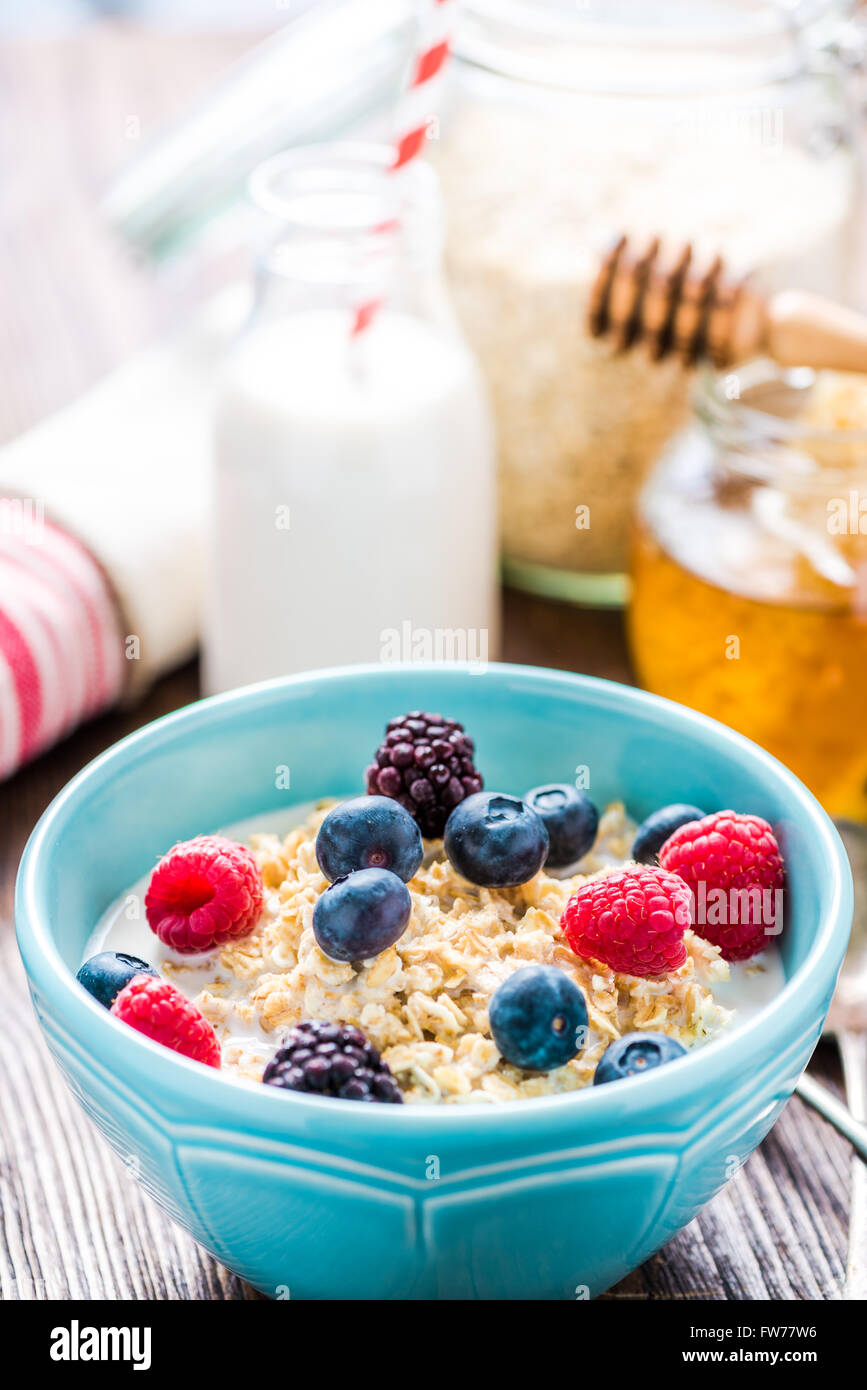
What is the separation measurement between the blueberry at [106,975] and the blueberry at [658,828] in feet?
0.79

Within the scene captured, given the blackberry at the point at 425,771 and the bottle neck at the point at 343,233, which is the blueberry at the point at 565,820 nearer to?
the blackberry at the point at 425,771

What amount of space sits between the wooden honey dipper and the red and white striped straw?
148 millimetres

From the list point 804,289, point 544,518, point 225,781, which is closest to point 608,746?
point 225,781

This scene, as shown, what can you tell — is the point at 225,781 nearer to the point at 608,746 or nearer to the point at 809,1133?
the point at 608,746

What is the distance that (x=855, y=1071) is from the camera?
0.78 metres

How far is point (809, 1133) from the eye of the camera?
0.76 meters

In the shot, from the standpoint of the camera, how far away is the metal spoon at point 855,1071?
2.27 ft

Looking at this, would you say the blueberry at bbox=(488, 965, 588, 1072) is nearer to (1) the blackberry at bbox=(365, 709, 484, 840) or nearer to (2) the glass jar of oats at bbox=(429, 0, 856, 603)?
(1) the blackberry at bbox=(365, 709, 484, 840)

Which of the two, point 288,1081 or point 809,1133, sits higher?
point 288,1081

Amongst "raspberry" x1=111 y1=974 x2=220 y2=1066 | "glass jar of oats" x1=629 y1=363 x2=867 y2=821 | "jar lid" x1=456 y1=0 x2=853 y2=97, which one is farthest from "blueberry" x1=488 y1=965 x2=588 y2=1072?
"jar lid" x1=456 y1=0 x2=853 y2=97

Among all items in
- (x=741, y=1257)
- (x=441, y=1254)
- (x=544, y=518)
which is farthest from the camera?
(x=544, y=518)

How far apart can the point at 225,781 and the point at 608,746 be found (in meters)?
0.19

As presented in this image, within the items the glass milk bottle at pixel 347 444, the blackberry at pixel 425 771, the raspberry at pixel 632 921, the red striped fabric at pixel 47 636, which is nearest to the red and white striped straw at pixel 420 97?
the glass milk bottle at pixel 347 444

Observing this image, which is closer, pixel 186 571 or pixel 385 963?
pixel 385 963
